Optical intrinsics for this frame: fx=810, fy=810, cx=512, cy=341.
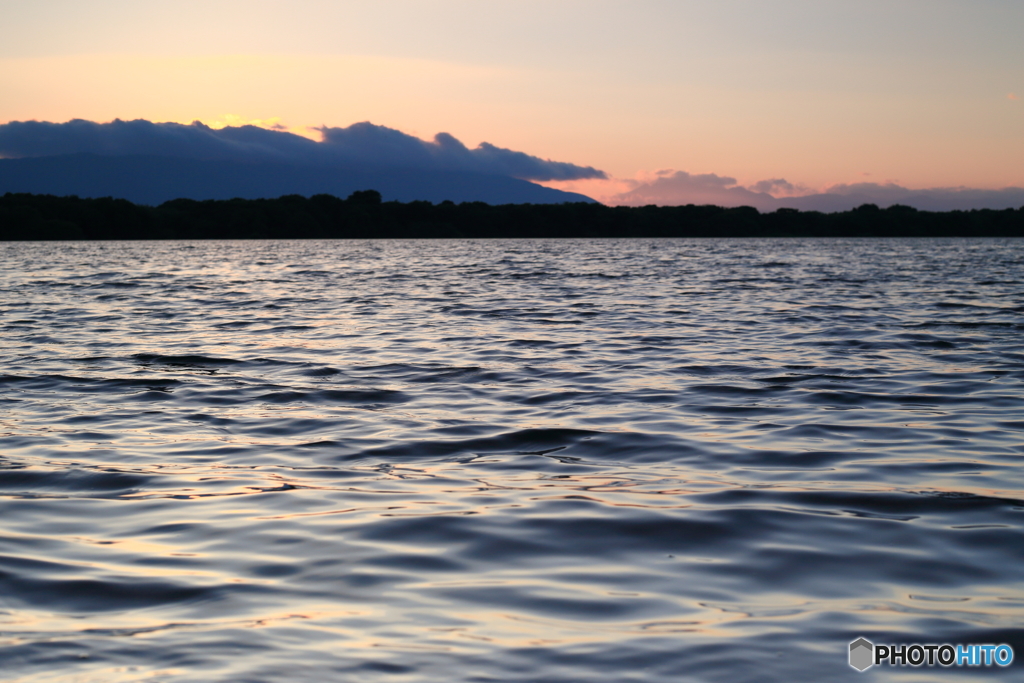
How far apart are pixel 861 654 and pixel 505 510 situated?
2366mm

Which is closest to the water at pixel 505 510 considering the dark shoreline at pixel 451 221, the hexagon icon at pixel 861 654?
the hexagon icon at pixel 861 654

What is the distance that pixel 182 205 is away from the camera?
131m

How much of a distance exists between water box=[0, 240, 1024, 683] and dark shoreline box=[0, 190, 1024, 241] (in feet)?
374

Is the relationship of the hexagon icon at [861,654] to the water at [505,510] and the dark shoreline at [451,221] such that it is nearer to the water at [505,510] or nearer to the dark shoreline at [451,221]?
the water at [505,510]

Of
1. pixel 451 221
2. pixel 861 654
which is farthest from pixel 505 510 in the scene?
pixel 451 221

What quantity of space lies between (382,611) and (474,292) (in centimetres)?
2289

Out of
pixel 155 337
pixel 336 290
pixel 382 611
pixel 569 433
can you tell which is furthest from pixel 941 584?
pixel 336 290

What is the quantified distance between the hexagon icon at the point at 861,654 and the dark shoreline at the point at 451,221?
121 m

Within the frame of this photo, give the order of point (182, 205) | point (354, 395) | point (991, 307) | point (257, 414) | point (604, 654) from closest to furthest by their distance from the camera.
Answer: point (604, 654), point (257, 414), point (354, 395), point (991, 307), point (182, 205)

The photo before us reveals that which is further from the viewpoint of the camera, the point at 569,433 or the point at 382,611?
the point at 569,433

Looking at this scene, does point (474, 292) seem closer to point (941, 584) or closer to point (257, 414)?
point (257, 414)

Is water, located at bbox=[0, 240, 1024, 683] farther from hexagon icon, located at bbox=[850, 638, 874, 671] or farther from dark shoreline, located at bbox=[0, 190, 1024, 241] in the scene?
dark shoreline, located at bbox=[0, 190, 1024, 241]

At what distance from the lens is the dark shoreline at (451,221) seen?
116 m

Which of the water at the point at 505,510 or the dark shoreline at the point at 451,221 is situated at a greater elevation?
the dark shoreline at the point at 451,221
